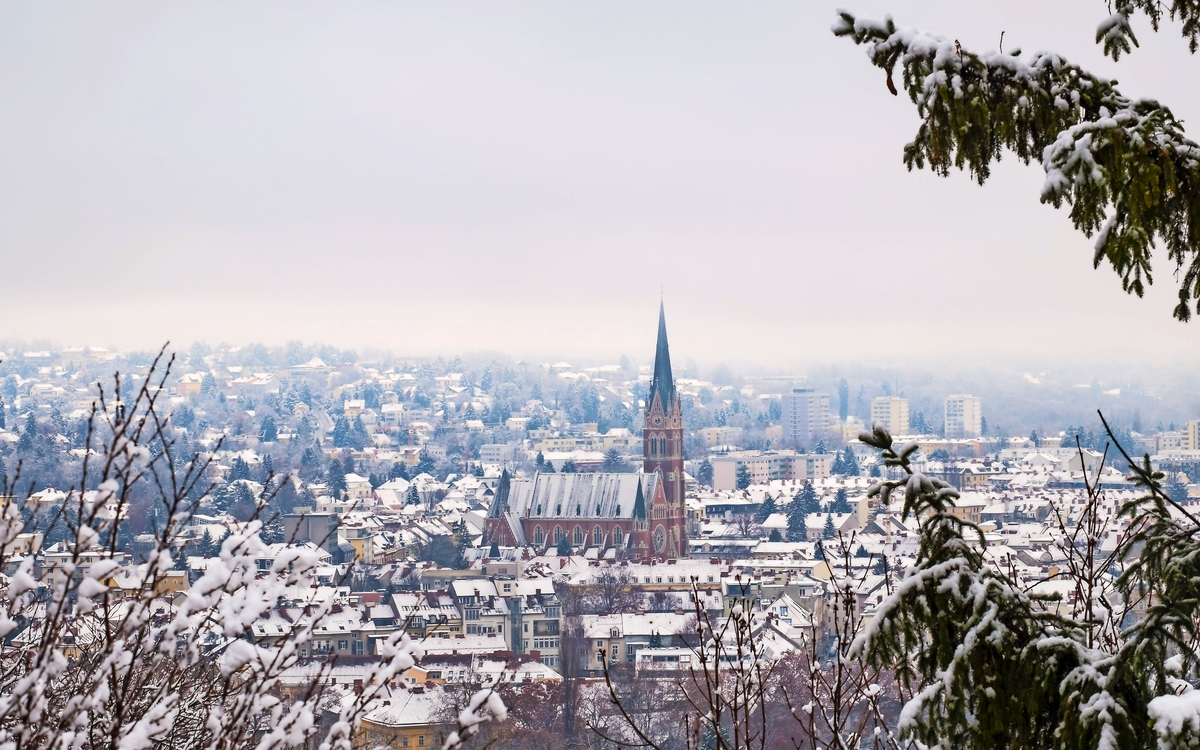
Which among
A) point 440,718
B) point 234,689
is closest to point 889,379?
point 440,718

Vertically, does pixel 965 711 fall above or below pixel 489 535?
above

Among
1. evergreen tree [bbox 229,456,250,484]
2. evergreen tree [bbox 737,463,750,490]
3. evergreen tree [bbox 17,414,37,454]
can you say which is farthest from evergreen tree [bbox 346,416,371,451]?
evergreen tree [bbox 17,414,37,454]

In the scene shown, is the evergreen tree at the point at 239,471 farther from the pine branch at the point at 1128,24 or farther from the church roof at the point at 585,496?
the pine branch at the point at 1128,24

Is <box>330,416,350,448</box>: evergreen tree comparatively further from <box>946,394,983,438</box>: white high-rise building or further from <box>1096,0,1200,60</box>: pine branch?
<box>1096,0,1200,60</box>: pine branch

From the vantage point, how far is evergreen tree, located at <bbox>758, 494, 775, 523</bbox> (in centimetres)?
5362

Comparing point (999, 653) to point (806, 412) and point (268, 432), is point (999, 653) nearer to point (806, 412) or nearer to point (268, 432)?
point (268, 432)

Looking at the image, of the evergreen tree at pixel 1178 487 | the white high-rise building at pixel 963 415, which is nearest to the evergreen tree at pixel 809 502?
the evergreen tree at pixel 1178 487

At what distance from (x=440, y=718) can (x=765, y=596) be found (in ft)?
52.4

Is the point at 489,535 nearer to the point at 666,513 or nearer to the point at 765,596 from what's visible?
the point at 666,513

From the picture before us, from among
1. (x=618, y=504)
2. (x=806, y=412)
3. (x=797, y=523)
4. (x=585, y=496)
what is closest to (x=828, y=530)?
(x=797, y=523)

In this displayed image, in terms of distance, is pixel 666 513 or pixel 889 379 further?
pixel 889 379

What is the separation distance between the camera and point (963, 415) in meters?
102

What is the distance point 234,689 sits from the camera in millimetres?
2926

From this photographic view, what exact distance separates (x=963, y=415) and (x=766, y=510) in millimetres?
52211
